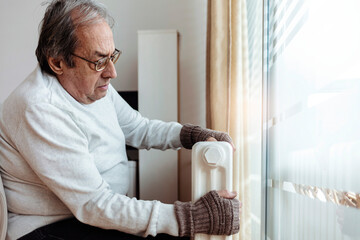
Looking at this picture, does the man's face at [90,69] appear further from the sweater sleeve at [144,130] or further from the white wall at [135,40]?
the white wall at [135,40]

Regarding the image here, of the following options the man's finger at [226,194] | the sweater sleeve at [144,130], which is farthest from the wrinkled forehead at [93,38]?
the man's finger at [226,194]

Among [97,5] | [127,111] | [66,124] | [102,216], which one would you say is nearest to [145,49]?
[127,111]

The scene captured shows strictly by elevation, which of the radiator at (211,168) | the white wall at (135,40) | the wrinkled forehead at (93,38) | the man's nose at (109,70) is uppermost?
the white wall at (135,40)

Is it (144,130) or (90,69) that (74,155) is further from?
(144,130)

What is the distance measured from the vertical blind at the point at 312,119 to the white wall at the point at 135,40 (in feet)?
3.50

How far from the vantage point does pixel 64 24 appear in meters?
1.14

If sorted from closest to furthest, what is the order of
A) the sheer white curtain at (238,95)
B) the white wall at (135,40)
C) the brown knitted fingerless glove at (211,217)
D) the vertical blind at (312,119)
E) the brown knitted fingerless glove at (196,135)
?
the vertical blind at (312,119), the brown knitted fingerless glove at (211,217), the brown knitted fingerless glove at (196,135), the sheer white curtain at (238,95), the white wall at (135,40)

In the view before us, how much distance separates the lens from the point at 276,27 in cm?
166

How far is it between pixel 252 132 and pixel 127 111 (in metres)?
0.69

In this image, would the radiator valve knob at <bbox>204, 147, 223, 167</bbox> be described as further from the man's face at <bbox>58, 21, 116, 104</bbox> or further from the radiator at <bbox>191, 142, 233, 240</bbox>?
the man's face at <bbox>58, 21, 116, 104</bbox>

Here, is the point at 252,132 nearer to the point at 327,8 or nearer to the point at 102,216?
the point at 327,8

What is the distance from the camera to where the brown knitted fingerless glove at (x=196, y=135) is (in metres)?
1.29

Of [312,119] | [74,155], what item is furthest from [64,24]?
[312,119]

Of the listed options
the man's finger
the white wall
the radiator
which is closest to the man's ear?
the radiator
